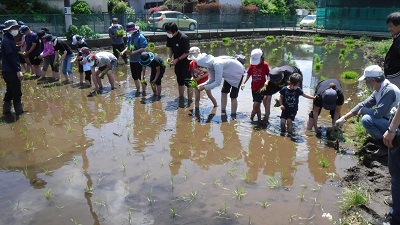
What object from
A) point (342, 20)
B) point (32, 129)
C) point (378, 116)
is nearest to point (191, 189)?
point (378, 116)

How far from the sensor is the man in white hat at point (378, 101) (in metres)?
4.07

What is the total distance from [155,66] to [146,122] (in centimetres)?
188

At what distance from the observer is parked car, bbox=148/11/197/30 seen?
24094 mm

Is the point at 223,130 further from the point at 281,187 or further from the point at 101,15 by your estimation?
the point at 101,15

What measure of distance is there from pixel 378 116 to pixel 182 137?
296 centimetres

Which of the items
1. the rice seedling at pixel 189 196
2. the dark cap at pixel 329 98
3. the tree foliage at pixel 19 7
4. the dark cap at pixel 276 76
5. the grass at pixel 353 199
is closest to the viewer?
the grass at pixel 353 199

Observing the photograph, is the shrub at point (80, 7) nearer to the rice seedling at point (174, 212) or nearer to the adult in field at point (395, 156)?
the rice seedling at point (174, 212)

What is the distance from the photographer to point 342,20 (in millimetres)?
28969

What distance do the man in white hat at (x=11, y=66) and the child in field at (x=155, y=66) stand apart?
2494mm

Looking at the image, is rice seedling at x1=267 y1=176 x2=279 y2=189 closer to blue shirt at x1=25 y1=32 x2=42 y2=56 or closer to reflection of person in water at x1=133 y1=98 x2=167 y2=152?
reflection of person in water at x1=133 y1=98 x2=167 y2=152

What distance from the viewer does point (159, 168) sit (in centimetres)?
472

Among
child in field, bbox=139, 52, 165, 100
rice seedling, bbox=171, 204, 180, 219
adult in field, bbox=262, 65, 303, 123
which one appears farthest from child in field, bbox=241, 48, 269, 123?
rice seedling, bbox=171, 204, 180, 219

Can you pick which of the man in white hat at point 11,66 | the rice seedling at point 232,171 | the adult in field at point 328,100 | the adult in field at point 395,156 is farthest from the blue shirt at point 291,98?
the man in white hat at point 11,66

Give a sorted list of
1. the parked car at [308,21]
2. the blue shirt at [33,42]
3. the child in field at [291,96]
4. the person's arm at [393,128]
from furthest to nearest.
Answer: the parked car at [308,21]
the blue shirt at [33,42]
the child in field at [291,96]
the person's arm at [393,128]
